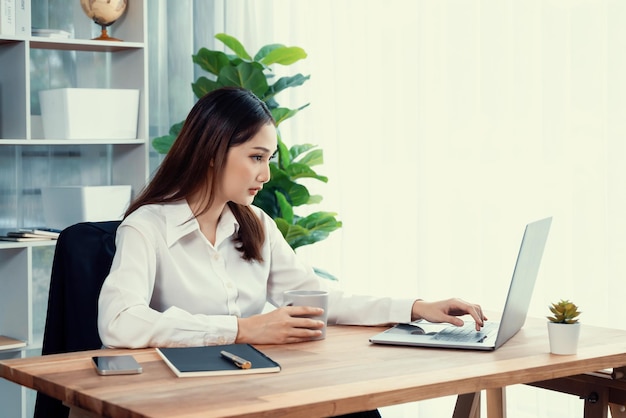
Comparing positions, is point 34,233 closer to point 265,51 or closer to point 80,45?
point 80,45

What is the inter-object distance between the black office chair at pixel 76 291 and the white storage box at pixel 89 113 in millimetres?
1454

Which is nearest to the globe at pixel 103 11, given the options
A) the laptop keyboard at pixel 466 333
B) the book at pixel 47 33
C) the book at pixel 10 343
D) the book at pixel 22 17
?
the book at pixel 47 33

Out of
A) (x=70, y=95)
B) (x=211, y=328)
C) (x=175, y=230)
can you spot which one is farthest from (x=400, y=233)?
(x=211, y=328)

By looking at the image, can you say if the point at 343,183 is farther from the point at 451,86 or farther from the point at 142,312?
the point at 142,312

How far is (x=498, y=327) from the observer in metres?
1.87

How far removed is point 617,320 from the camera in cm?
278

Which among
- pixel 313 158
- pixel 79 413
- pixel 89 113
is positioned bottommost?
pixel 79 413

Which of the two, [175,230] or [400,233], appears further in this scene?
[400,233]

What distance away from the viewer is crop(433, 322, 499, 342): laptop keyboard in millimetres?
1827

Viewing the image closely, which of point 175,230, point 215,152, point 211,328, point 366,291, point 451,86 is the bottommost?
point 366,291

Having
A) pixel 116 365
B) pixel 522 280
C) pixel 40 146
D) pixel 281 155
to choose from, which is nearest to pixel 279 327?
pixel 116 365

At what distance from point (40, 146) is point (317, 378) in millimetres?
2588

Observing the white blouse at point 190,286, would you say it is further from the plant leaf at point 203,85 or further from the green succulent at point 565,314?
the plant leaf at point 203,85

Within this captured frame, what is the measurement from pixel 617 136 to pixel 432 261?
0.88m
